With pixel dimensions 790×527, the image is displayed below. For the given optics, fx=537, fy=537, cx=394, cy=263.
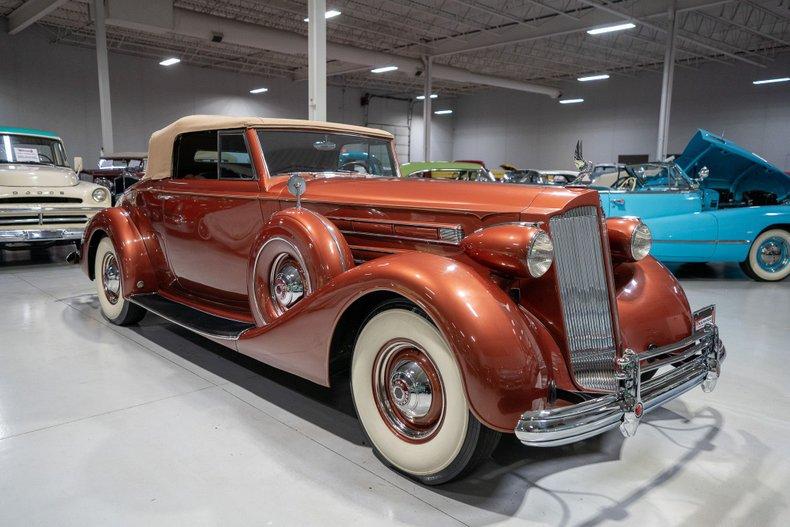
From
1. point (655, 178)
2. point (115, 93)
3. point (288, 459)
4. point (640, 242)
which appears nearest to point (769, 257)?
point (655, 178)

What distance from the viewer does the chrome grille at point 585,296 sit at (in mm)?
2273

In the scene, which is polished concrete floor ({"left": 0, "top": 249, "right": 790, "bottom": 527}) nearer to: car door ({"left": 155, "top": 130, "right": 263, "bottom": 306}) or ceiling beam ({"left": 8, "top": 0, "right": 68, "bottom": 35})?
car door ({"left": 155, "top": 130, "right": 263, "bottom": 306})

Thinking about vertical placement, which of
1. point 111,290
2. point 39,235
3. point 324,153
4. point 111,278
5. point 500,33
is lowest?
point 111,290

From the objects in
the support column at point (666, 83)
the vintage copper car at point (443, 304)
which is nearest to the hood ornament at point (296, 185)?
the vintage copper car at point (443, 304)

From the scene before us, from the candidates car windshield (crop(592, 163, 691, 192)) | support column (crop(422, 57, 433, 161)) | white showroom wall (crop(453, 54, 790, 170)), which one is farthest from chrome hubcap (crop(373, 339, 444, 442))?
white showroom wall (crop(453, 54, 790, 170))

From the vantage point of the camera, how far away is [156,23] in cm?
1200

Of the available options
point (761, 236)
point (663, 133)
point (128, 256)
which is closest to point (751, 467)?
point (128, 256)

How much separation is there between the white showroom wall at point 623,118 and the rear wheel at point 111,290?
2029 cm

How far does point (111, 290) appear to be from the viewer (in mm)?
4617

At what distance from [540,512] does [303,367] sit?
123 cm

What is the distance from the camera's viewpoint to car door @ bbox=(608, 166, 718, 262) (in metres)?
6.89

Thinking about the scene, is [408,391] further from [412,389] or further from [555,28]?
[555,28]

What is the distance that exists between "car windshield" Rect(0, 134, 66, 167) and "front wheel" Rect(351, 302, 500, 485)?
7.59 m

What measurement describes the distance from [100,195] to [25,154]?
124 centimetres
